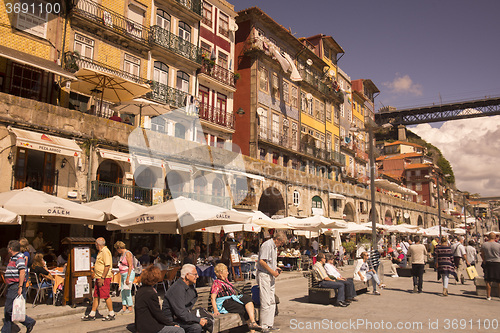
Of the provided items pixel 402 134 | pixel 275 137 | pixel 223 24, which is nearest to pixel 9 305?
pixel 223 24

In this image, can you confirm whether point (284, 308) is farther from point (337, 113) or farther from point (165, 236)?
point (337, 113)

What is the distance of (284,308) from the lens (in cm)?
994

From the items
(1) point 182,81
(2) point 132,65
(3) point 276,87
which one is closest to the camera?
(2) point 132,65

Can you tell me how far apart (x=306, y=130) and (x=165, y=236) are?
20898mm

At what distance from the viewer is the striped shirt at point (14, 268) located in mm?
6586

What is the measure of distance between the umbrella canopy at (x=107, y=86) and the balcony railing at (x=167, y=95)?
2.63 meters

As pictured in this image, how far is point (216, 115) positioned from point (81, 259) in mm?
19007

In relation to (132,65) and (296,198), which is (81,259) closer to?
(132,65)

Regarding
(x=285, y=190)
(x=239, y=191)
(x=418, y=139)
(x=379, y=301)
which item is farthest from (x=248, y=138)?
(x=418, y=139)

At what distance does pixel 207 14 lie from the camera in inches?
1115

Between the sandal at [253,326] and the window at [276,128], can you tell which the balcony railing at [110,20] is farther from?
the sandal at [253,326]

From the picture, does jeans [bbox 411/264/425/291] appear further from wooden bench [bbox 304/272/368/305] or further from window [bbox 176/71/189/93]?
window [bbox 176/71/189/93]

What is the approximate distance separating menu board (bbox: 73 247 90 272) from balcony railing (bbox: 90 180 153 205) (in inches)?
243

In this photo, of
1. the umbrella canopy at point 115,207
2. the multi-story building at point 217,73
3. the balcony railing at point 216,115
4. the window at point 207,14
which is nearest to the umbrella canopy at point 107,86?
the umbrella canopy at point 115,207
